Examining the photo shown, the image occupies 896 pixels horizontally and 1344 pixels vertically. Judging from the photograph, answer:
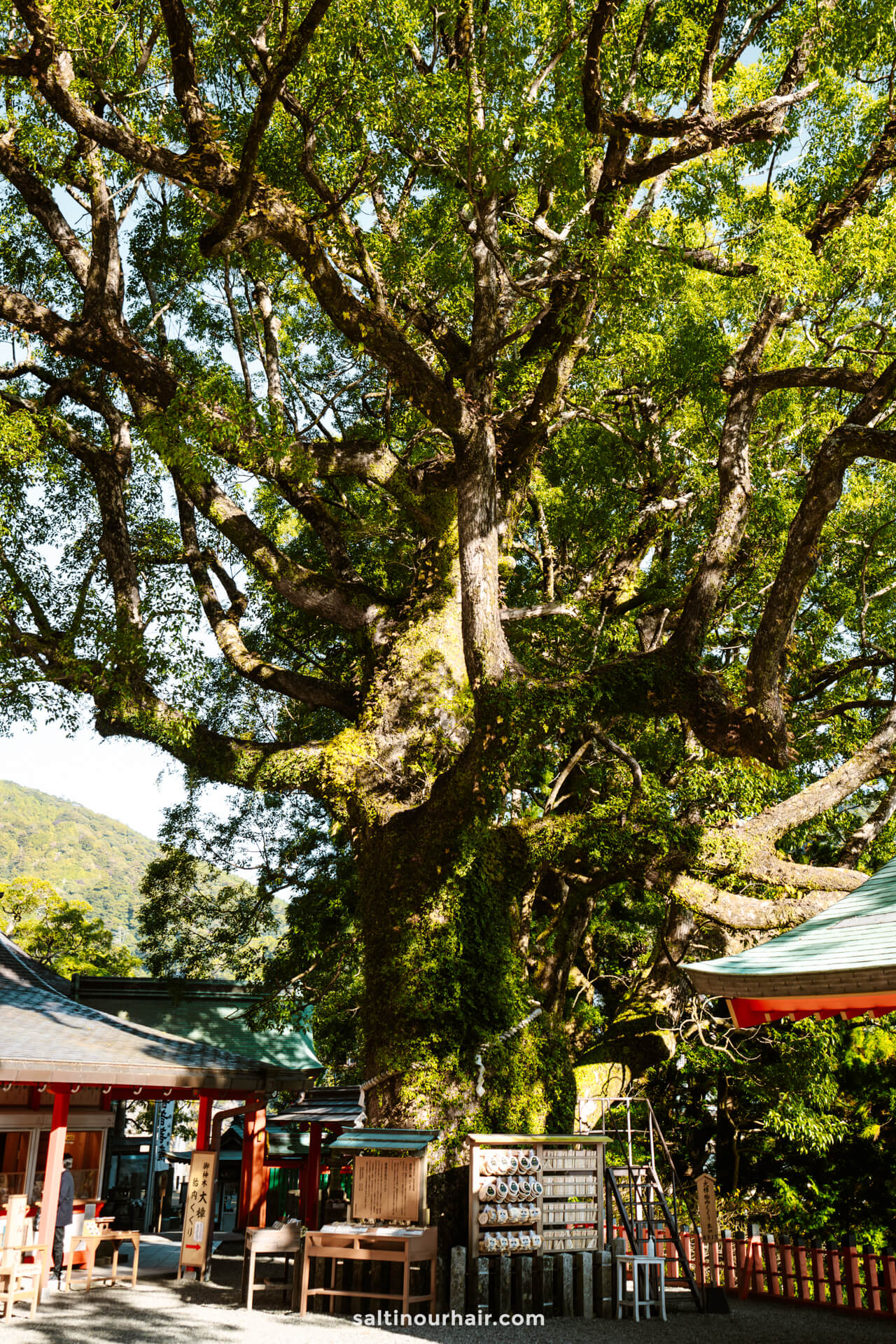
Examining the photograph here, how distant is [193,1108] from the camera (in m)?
45.0

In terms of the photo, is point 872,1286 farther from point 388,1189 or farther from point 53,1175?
point 53,1175

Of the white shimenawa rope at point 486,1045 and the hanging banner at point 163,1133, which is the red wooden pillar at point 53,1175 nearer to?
the white shimenawa rope at point 486,1045

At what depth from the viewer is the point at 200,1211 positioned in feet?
34.8

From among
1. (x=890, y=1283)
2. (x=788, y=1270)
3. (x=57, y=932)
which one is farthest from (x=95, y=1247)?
(x=57, y=932)

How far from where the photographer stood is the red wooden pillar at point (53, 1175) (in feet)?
29.9

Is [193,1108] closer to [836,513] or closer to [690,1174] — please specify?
[690,1174]

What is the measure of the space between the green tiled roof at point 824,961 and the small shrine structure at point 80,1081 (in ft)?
21.4

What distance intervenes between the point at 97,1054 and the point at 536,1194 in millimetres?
4539

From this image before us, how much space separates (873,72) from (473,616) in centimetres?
796

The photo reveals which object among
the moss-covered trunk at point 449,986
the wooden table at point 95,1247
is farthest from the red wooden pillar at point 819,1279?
the wooden table at point 95,1247

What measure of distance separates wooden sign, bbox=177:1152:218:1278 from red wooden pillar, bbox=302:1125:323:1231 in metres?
1.41

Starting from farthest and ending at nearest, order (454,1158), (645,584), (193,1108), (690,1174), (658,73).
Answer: (193,1108) → (690,1174) → (645,584) → (658,73) → (454,1158)

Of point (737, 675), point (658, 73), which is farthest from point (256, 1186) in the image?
point (658, 73)

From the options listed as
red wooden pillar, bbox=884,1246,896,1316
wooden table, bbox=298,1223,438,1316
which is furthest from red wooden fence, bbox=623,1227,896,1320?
wooden table, bbox=298,1223,438,1316
